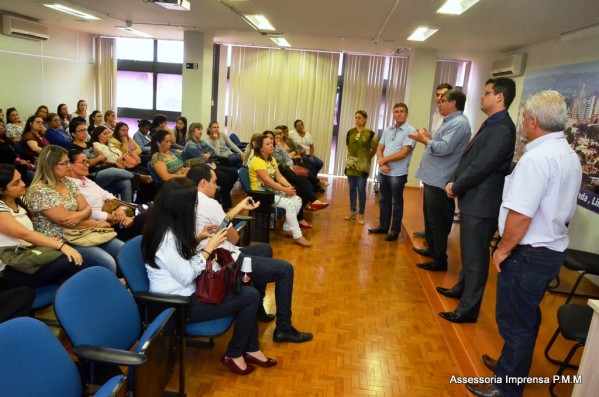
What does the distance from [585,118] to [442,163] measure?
2.28m

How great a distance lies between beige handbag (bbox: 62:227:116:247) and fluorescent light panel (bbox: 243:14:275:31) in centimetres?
418

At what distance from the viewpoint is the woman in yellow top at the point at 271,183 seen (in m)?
4.92

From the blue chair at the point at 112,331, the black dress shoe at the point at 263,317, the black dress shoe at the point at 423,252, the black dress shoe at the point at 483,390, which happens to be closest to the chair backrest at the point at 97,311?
the blue chair at the point at 112,331

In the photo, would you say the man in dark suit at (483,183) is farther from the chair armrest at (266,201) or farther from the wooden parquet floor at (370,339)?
the chair armrest at (266,201)

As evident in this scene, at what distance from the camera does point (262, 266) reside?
285 centimetres

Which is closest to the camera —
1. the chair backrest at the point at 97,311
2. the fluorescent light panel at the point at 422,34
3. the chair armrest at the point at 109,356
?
the chair armrest at the point at 109,356

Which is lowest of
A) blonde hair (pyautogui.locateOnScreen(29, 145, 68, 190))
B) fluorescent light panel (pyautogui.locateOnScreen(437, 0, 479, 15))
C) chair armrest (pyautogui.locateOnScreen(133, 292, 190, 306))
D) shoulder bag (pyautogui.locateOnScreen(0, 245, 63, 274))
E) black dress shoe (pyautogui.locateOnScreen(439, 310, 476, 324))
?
black dress shoe (pyautogui.locateOnScreen(439, 310, 476, 324))

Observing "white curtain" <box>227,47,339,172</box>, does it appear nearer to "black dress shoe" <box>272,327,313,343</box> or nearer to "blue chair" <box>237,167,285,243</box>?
"blue chair" <box>237,167,285,243</box>

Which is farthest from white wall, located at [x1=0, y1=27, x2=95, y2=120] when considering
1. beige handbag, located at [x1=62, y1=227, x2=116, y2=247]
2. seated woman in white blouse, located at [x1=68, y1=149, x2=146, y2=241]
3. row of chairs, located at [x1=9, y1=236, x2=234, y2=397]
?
row of chairs, located at [x1=9, y1=236, x2=234, y2=397]

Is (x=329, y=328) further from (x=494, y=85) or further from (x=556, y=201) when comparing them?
(x=494, y=85)

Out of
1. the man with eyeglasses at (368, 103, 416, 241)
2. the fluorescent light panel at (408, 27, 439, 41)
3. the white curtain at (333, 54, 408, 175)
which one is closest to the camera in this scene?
the man with eyeglasses at (368, 103, 416, 241)

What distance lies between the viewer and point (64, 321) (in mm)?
1682

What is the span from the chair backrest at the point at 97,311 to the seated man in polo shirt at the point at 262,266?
0.81 metres

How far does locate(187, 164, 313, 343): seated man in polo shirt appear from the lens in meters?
2.81
